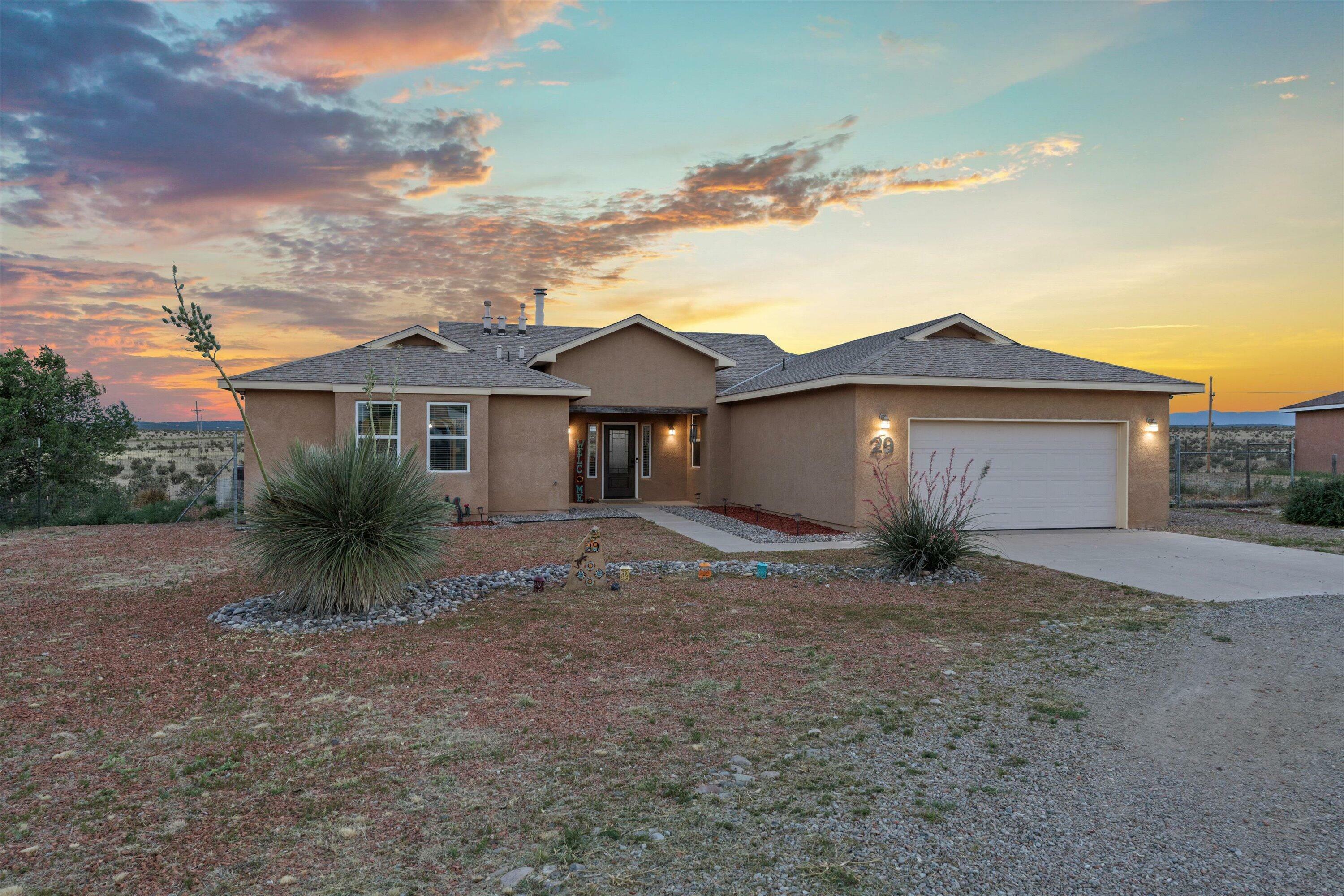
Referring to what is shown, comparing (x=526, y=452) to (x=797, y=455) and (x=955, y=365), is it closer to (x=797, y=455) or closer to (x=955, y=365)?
(x=797, y=455)

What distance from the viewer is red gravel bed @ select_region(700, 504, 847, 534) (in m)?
13.9

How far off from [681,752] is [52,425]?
20643 mm

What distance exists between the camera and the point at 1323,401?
2720 centimetres

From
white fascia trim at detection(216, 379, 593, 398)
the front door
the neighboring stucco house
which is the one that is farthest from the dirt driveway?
the neighboring stucco house

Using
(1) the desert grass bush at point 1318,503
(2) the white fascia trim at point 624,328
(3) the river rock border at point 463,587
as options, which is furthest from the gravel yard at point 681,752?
(2) the white fascia trim at point 624,328

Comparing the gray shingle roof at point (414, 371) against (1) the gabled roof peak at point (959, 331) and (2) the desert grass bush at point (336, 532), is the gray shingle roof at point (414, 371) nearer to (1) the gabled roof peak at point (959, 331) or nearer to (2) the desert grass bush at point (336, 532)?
(2) the desert grass bush at point (336, 532)

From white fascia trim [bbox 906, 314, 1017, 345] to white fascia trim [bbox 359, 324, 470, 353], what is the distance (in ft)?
34.8

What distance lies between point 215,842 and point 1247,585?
10.7 metres

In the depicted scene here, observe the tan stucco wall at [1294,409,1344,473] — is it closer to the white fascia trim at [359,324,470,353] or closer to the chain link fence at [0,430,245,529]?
the white fascia trim at [359,324,470,353]

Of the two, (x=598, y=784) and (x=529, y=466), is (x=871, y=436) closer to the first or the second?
(x=529, y=466)

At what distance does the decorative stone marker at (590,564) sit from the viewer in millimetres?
8891

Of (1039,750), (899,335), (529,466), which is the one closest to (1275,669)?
(1039,750)

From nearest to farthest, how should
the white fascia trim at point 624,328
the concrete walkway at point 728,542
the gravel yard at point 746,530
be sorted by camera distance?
the concrete walkway at point 728,542 < the gravel yard at point 746,530 < the white fascia trim at point 624,328

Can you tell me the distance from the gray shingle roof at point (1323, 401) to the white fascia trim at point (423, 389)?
28509 millimetres
